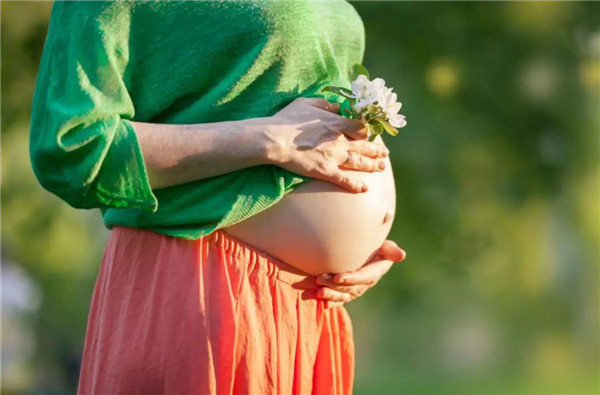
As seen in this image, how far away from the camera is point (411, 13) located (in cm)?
658

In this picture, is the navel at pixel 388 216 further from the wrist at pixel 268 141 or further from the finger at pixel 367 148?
the wrist at pixel 268 141

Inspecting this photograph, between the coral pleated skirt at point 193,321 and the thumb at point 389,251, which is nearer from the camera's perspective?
the coral pleated skirt at point 193,321

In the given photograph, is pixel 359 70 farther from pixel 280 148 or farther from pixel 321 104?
pixel 280 148

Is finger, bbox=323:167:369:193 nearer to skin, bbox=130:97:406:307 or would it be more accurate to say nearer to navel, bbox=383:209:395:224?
skin, bbox=130:97:406:307

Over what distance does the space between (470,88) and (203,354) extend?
16.6 ft

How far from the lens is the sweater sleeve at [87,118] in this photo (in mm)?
1722

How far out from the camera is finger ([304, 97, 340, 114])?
76.9 inches

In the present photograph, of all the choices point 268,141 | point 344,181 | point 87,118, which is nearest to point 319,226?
point 344,181

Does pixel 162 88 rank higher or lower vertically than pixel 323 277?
higher

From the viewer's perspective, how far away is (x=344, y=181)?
1955mm

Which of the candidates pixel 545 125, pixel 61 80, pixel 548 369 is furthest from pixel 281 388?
pixel 548 369

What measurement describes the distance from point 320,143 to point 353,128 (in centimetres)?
9

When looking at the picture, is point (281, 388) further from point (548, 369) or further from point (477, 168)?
point (548, 369)

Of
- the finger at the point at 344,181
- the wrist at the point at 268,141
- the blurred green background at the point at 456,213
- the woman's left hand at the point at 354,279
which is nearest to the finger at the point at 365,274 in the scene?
the woman's left hand at the point at 354,279
